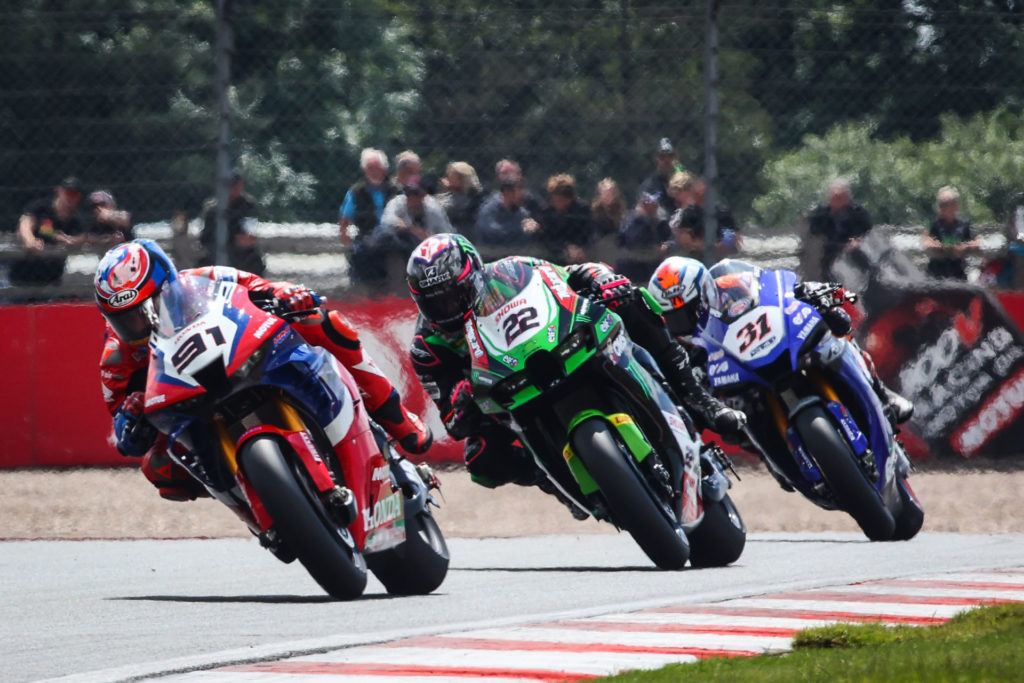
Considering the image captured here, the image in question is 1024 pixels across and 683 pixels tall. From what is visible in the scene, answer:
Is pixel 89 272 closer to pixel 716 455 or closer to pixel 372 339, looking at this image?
pixel 372 339

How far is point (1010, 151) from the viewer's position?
13523 mm

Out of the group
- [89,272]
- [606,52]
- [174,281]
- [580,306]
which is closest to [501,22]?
[606,52]

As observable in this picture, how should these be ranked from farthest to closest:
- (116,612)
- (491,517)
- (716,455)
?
(491,517), (716,455), (116,612)

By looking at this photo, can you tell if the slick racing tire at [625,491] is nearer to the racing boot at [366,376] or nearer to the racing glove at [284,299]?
the racing boot at [366,376]

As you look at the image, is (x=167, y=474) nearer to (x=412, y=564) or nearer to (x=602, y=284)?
(x=412, y=564)

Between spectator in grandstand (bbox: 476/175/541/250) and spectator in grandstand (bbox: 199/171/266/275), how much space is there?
1437 mm

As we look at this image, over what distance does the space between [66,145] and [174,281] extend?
5.70 m

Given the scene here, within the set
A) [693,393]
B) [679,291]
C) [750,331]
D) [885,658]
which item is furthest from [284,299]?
[885,658]

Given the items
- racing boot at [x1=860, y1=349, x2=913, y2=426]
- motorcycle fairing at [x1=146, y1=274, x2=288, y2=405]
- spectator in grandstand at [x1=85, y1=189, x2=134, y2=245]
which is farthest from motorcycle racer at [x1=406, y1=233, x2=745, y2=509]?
spectator in grandstand at [x1=85, y1=189, x2=134, y2=245]

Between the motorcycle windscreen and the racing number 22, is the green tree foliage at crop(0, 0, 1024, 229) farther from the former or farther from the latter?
the motorcycle windscreen

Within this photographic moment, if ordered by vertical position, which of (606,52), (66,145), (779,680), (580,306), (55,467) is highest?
(779,680)

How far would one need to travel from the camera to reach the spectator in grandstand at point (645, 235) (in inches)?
497

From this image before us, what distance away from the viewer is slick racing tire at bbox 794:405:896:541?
880cm

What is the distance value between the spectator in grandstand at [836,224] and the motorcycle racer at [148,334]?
5.87 meters
